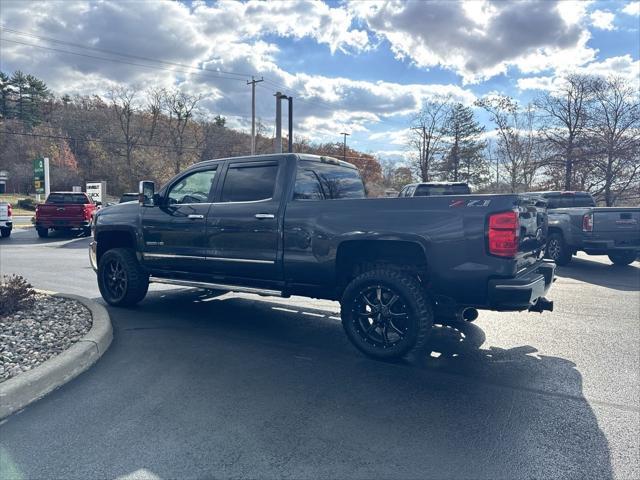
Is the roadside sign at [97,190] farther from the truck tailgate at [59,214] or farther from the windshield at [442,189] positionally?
the windshield at [442,189]

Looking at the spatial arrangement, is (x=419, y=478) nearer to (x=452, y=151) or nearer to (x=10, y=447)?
(x=10, y=447)

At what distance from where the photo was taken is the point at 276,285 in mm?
5043

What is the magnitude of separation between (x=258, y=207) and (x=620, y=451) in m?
3.79

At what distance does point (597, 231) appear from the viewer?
32.9 feet

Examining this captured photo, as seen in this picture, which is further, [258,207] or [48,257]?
[48,257]

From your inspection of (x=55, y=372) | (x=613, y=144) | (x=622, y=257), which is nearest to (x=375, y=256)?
(x=55, y=372)

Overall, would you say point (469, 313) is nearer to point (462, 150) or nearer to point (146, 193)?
point (146, 193)

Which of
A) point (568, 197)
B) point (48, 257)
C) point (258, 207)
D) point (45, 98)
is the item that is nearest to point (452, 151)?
point (568, 197)

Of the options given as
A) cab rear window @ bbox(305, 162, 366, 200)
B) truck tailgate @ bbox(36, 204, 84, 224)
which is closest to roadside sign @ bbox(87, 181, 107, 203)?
truck tailgate @ bbox(36, 204, 84, 224)

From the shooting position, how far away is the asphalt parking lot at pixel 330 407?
2.70m

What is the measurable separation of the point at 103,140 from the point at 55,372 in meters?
69.0

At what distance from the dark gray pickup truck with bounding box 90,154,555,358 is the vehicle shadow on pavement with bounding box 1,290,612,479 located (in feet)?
1.83

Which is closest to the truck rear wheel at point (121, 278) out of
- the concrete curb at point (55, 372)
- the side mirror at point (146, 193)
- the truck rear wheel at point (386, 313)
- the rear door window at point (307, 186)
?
the side mirror at point (146, 193)

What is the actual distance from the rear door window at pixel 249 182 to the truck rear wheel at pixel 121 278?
181cm
